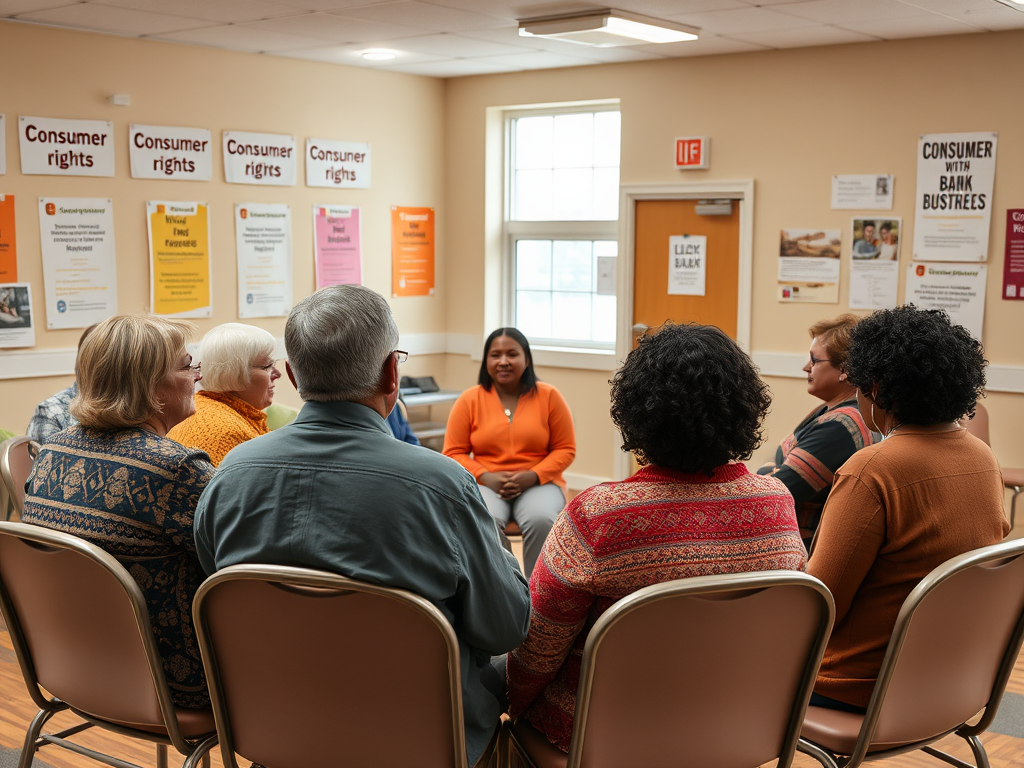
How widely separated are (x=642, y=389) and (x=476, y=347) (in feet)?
16.7

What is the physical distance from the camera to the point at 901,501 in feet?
6.10

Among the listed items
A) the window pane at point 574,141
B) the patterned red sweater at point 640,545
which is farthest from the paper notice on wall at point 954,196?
the patterned red sweater at point 640,545

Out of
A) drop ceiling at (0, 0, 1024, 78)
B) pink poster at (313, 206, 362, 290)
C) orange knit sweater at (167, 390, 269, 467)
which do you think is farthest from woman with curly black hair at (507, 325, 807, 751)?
pink poster at (313, 206, 362, 290)

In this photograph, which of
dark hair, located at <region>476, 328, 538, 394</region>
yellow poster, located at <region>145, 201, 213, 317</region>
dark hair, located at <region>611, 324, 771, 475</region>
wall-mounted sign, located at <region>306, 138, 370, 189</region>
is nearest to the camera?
dark hair, located at <region>611, 324, 771, 475</region>

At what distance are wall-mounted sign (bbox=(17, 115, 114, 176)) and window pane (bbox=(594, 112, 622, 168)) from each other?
2.80 meters

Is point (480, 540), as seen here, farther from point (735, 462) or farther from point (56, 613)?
point (56, 613)

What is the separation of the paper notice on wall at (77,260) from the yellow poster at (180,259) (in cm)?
22

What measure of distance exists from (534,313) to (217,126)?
2.32 m

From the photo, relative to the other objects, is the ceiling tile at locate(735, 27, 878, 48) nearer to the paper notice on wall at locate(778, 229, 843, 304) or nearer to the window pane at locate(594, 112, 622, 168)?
the paper notice on wall at locate(778, 229, 843, 304)

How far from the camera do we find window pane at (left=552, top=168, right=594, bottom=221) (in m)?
6.43

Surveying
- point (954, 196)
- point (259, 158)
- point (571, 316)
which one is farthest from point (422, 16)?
point (954, 196)

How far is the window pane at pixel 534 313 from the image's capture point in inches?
264

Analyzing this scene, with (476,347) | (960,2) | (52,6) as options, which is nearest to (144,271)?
(52,6)

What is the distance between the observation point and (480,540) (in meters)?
1.65
